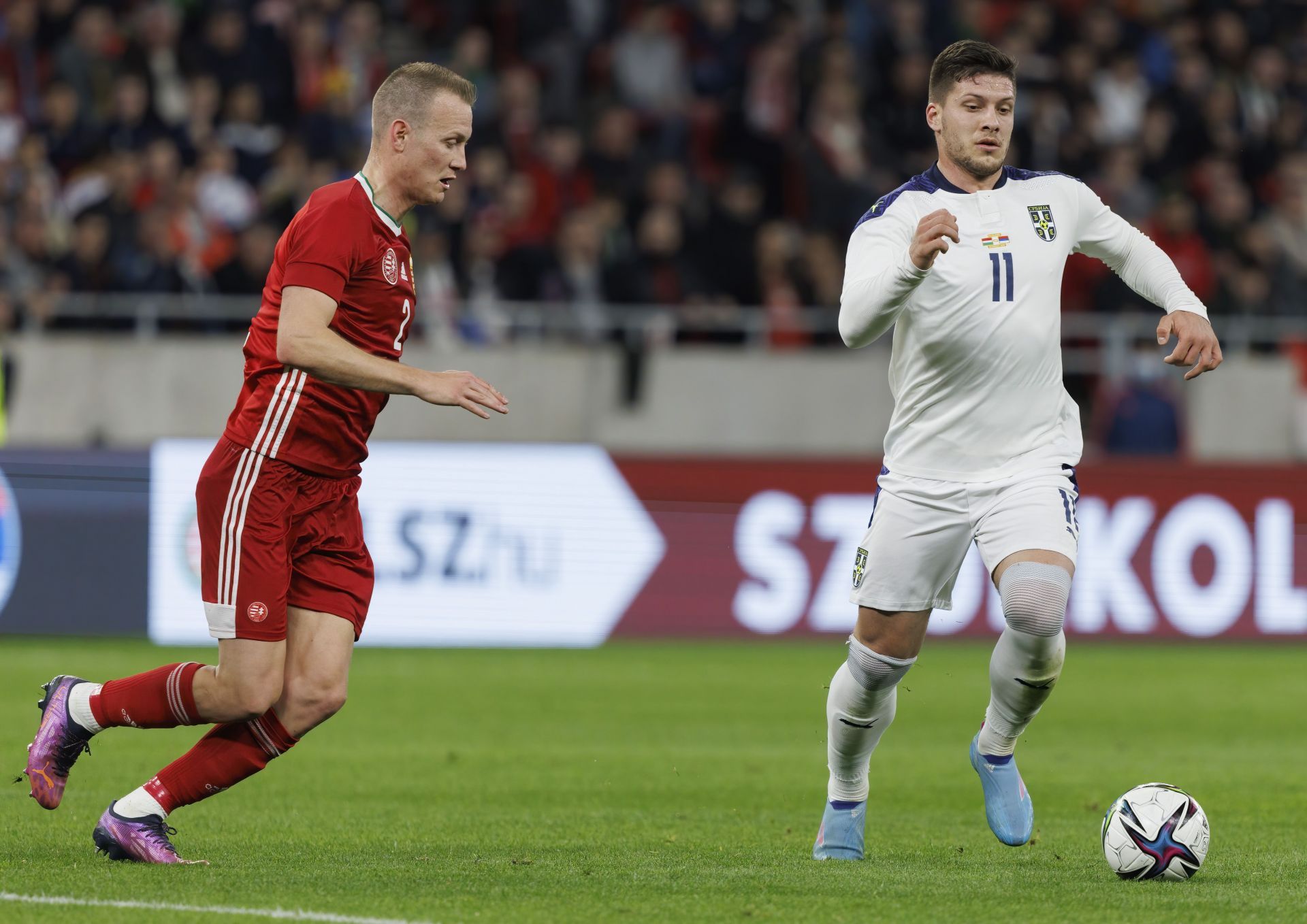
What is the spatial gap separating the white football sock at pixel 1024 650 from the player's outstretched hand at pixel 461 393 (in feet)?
5.59

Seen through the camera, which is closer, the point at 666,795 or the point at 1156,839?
the point at 1156,839

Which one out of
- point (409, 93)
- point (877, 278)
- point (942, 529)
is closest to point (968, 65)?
point (877, 278)

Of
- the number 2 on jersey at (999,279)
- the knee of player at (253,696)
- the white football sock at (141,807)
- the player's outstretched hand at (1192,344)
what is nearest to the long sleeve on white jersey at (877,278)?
the number 2 on jersey at (999,279)

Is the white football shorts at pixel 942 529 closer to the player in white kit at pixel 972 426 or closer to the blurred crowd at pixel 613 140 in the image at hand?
the player in white kit at pixel 972 426

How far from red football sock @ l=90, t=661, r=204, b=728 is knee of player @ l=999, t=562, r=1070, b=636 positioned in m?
2.41

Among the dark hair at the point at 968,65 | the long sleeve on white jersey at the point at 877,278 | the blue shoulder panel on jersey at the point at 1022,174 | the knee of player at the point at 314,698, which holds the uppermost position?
the dark hair at the point at 968,65

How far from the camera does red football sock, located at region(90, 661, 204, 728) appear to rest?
239 inches

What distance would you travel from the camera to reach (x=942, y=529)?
6406 mm

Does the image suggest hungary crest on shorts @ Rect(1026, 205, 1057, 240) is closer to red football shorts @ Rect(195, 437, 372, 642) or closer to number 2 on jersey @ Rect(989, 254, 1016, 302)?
number 2 on jersey @ Rect(989, 254, 1016, 302)

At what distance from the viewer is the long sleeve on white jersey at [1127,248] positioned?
663 cm

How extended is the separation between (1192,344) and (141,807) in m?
3.41

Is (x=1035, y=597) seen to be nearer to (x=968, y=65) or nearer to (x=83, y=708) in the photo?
(x=968, y=65)

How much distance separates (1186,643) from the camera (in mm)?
14680

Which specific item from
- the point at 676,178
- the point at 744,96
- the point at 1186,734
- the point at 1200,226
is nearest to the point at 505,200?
the point at 676,178
